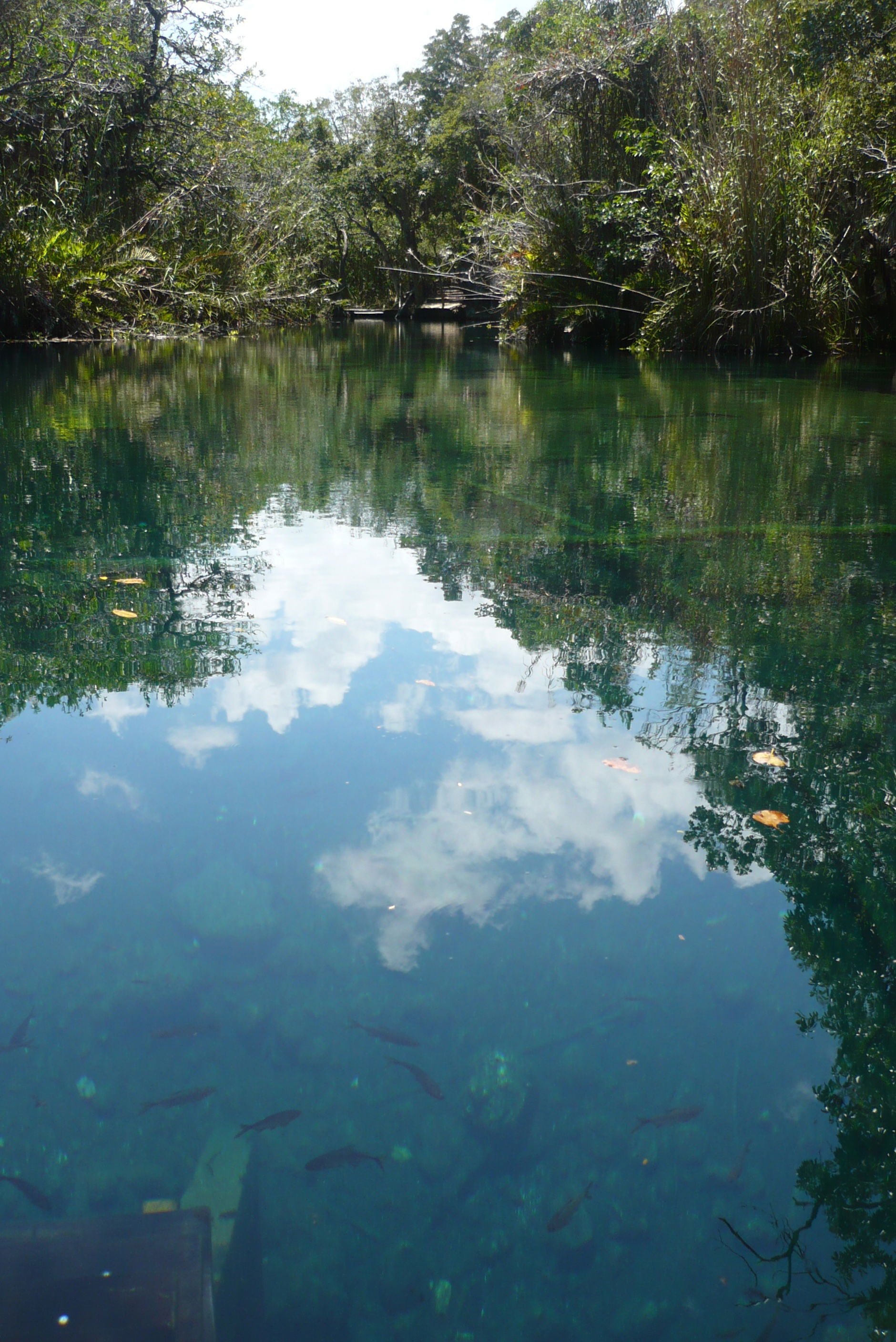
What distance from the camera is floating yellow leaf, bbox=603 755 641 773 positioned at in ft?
7.20

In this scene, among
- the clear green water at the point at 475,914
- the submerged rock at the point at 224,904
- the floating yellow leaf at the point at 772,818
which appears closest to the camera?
the clear green water at the point at 475,914

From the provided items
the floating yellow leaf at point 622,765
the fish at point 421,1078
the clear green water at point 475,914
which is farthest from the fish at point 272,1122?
the floating yellow leaf at point 622,765

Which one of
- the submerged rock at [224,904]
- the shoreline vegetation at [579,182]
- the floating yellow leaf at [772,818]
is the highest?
the shoreline vegetation at [579,182]

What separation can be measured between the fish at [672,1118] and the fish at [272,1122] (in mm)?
443

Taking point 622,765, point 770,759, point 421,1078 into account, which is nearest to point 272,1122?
point 421,1078

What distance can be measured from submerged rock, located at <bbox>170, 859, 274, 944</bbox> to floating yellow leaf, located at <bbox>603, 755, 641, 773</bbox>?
83cm

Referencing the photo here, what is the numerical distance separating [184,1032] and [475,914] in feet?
1.71

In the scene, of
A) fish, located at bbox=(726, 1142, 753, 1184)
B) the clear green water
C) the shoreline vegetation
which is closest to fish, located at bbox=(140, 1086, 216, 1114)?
the clear green water

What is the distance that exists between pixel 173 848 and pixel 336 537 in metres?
2.57

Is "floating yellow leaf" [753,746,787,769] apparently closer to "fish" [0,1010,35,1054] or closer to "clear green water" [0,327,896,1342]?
"clear green water" [0,327,896,1342]

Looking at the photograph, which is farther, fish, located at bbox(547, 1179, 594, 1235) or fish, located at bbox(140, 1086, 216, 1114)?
fish, located at bbox(140, 1086, 216, 1114)

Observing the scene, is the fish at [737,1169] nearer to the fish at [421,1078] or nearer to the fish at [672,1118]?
the fish at [672,1118]

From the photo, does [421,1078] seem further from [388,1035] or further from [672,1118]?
[672,1118]

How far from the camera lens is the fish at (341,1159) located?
1237 millimetres
